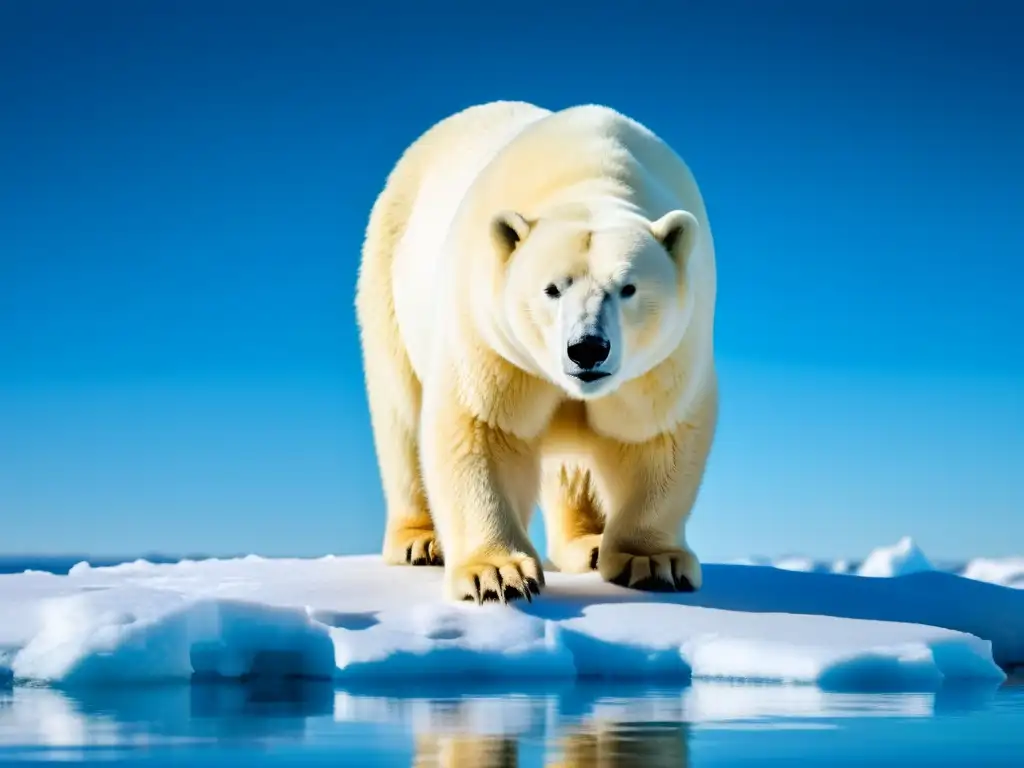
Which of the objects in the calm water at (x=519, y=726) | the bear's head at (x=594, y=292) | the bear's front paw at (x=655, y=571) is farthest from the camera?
the bear's front paw at (x=655, y=571)

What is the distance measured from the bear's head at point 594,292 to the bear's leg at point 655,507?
0.74 m

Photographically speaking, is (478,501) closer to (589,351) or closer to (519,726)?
(589,351)

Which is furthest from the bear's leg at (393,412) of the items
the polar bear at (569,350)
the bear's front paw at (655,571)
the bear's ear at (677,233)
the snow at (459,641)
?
the bear's ear at (677,233)

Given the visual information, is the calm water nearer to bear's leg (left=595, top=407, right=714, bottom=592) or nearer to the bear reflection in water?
the bear reflection in water

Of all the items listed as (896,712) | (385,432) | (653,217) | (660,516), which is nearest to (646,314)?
(653,217)

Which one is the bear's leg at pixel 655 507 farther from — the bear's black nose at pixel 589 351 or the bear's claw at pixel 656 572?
the bear's black nose at pixel 589 351

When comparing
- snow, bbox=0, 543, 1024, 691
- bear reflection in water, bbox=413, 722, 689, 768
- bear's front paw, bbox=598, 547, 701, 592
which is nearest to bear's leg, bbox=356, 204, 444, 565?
bear's front paw, bbox=598, 547, 701, 592

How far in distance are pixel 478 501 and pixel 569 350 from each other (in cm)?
123

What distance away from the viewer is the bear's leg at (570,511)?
984 centimetres

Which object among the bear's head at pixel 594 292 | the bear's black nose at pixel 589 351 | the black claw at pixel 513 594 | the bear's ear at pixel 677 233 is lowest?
the black claw at pixel 513 594

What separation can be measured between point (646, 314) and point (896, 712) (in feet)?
7.24

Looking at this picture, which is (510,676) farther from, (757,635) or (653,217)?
(653,217)

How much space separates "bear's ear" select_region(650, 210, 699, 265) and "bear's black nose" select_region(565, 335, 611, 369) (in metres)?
0.80

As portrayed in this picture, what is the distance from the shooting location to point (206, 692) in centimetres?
696
